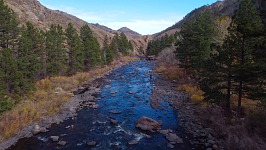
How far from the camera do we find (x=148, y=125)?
1934 centimetres

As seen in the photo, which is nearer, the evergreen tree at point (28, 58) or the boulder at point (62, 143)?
the boulder at point (62, 143)

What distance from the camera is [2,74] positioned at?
67.1ft

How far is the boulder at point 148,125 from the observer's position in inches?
746

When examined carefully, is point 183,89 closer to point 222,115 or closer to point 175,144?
point 222,115

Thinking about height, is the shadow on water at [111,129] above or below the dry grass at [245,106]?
below

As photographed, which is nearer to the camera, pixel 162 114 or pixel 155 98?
pixel 162 114

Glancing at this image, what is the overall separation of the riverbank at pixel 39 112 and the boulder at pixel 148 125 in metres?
8.02

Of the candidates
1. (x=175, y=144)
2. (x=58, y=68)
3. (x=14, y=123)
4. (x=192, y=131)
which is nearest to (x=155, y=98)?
(x=192, y=131)

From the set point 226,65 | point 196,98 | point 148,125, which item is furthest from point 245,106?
point 148,125

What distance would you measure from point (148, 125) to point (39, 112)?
1204 centimetres

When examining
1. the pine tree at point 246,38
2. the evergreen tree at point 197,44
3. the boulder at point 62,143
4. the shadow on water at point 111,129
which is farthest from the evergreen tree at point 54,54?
the pine tree at point 246,38

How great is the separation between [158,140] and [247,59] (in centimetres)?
942

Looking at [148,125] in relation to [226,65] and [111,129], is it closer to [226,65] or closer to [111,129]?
[111,129]

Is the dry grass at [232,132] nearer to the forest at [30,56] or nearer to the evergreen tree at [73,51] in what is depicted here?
the forest at [30,56]
